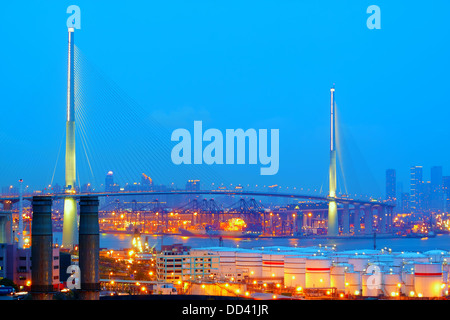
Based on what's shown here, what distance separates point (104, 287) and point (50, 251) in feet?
16.1

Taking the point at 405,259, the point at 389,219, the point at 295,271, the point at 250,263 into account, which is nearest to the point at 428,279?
the point at 295,271

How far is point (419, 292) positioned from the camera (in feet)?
39.7

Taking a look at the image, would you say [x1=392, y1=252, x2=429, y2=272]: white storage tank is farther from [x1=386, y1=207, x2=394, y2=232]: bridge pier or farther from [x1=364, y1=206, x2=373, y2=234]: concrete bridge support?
[x1=386, y1=207, x2=394, y2=232]: bridge pier

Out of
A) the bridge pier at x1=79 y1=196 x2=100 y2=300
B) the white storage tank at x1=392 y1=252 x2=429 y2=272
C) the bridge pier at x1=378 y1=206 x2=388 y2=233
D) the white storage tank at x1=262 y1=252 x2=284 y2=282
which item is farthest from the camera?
the bridge pier at x1=378 y1=206 x2=388 y2=233

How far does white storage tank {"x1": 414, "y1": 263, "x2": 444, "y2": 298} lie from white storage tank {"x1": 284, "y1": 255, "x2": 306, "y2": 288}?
7.10ft

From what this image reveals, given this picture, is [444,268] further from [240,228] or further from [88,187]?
[240,228]

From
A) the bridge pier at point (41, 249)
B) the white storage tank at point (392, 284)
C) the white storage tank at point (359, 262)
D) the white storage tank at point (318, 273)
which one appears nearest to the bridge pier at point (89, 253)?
the bridge pier at point (41, 249)

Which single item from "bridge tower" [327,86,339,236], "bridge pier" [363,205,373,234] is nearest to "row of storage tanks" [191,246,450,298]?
"bridge tower" [327,86,339,236]

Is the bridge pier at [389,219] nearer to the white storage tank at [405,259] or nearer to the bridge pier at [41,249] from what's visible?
the white storage tank at [405,259]

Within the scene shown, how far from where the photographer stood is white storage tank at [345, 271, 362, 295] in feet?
41.2

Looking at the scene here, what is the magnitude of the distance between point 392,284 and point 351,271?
3.68 ft

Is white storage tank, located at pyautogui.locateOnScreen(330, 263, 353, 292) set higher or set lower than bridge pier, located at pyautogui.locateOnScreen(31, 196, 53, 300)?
lower
